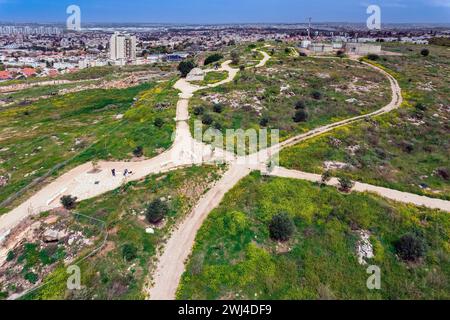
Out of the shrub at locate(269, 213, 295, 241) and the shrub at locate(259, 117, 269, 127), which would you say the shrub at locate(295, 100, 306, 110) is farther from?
the shrub at locate(269, 213, 295, 241)

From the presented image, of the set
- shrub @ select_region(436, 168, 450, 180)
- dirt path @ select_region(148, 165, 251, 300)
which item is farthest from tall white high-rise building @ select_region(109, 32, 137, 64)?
shrub @ select_region(436, 168, 450, 180)

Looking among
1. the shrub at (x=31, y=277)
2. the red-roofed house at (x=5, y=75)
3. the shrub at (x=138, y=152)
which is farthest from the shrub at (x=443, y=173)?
the red-roofed house at (x=5, y=75)

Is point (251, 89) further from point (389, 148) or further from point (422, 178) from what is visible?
point (422, 178)

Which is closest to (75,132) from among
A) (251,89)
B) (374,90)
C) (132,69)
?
(251,89)

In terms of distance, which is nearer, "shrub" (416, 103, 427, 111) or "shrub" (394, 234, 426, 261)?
"shrub" (394, 234, 426, 261)

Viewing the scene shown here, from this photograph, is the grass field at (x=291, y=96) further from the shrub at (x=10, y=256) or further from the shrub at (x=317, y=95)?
the shrub at (x=10, y=256)

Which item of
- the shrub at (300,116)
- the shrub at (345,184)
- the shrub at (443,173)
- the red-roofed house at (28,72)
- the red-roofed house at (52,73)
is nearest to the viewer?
the shrub at (345,184)
